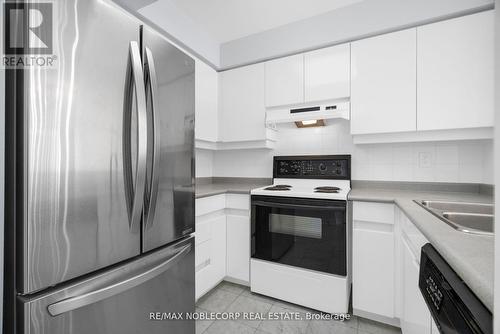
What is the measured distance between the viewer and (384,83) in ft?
5.71

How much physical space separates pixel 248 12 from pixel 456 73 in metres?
1.61

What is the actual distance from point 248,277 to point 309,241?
0.67 meters

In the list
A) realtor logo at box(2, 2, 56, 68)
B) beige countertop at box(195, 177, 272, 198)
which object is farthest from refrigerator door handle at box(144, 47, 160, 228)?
beige countertop at box(195, 177, 272, 198)

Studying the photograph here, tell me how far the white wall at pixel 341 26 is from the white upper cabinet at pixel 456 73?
88 mm

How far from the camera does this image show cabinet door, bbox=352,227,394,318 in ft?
4.92

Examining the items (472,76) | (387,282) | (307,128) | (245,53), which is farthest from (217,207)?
(472,76)

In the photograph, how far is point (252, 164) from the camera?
257cm

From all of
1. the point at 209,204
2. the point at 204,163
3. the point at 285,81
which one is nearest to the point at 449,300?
the point at 209,204

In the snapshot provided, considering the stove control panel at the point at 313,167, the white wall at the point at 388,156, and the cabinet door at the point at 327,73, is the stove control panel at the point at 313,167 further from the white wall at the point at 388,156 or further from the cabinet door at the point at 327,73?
the cabinet door at the point at 327,73

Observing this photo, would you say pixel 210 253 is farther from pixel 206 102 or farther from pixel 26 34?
pixel 26 34

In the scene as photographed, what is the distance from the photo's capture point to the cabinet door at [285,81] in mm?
2045

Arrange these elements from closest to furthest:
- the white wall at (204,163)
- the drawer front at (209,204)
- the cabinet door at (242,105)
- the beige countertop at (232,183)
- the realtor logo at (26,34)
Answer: the realtor logo at (26,34)
the drawer front at (209,204)
the cabinet door at (242,105)
the beige countertop at (232,183)
the white wall at (204,163)

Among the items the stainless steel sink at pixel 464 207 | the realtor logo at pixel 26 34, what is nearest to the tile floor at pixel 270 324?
the stainless steel sink at pixel 464 207

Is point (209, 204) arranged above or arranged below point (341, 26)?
below
